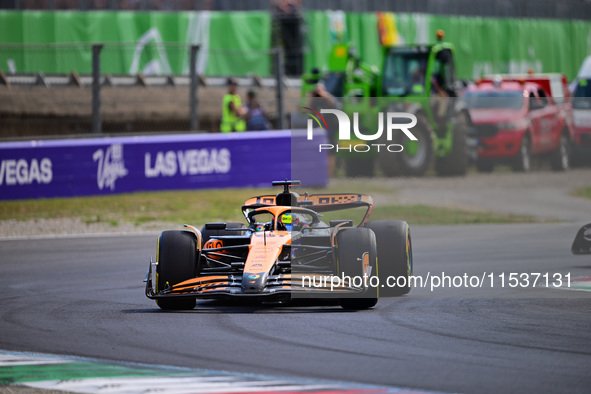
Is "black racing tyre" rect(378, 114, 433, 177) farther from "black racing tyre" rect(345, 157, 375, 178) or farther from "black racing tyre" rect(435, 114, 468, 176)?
"black racing tyre" rect(435, 114, 468, 176)

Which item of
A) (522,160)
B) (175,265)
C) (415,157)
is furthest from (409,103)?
(175,265)

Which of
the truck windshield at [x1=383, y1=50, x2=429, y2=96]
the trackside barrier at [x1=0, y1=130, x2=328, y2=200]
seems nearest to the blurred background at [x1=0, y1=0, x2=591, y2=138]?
the trackside barrier at [x1=0, y1=130, x2=328, y2=200]

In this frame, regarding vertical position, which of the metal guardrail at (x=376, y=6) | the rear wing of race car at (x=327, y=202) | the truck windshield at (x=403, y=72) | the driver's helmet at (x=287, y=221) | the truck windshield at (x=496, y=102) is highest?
the metal guardrail at (x=376, y=6)

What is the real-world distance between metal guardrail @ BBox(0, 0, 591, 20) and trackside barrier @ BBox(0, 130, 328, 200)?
1214cm

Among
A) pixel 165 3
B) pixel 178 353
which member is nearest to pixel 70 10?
pixel 165 3

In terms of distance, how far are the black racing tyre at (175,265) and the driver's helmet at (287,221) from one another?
0.76 metres

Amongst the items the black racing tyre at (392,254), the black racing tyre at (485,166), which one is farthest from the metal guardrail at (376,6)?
the black racing tyre at (392,254)

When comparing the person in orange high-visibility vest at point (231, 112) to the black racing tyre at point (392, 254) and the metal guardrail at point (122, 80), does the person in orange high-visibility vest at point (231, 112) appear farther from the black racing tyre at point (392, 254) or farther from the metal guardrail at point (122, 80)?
the black racing tyre at point (392, 254)

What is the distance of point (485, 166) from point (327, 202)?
8158 millimetres

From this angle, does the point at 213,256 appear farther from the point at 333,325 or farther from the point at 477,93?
the point at 477,93

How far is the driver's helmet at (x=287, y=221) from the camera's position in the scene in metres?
9.09

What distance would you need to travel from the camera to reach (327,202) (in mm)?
9703

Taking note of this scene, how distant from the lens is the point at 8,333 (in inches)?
297

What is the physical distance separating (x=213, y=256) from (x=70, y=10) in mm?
22301
